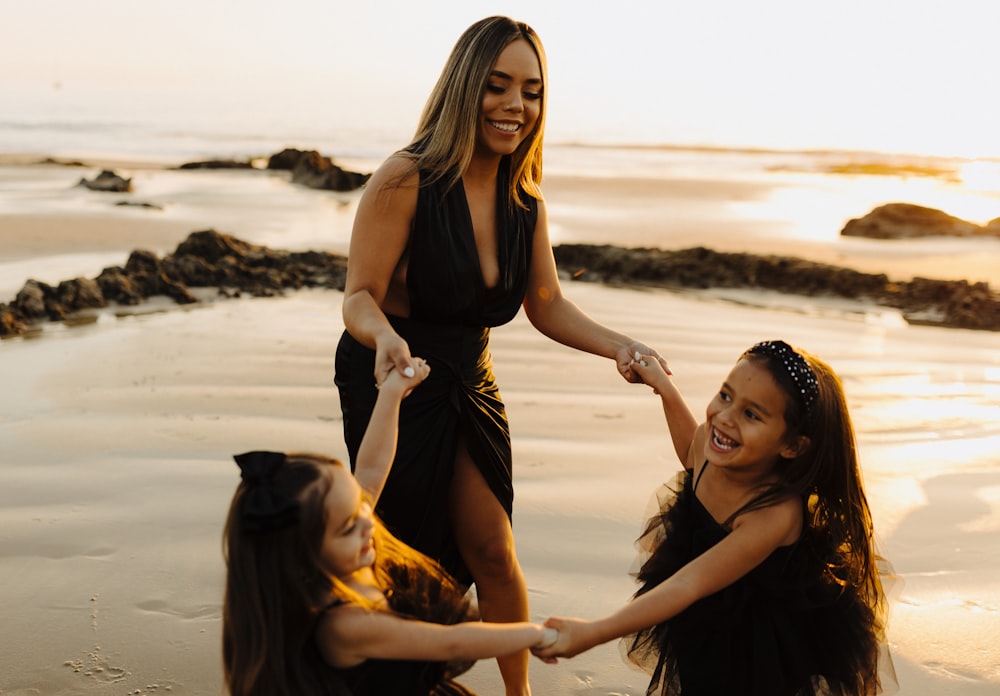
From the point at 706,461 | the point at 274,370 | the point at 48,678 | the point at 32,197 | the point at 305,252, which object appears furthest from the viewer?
the point at 32,197

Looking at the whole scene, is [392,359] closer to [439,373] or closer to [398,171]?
[439,373]

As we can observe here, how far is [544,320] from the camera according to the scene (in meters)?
3.56

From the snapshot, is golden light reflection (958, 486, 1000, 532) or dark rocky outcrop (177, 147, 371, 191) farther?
dark rocky outcrop (177, 147, 371, 191)

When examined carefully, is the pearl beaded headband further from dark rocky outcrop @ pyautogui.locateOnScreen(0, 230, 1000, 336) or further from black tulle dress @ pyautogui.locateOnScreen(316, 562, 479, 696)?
dark rocky outcrop @ pyautogui.locateOnScreen(0, 230, 1000, 336)

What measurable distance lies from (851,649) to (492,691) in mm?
1197

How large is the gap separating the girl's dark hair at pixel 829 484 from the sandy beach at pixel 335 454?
822 mm

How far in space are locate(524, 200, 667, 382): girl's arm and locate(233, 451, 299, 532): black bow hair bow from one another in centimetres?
134

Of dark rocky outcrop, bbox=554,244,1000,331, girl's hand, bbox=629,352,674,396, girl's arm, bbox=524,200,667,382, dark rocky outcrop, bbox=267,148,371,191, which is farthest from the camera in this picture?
dark rocky outcrop, bbox=267,148,371,191

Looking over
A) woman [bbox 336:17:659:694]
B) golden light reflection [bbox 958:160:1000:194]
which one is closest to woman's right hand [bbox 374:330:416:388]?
woman [bbox 336:17:659:694]

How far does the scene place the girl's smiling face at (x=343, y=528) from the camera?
91.0 inches

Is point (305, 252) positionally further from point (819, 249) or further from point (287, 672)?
point (287, 672)

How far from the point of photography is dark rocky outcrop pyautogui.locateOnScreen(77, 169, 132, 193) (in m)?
17.9

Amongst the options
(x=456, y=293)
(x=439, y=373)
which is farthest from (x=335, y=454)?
(x=456, y=293)

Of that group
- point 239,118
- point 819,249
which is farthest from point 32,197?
point 239,118
